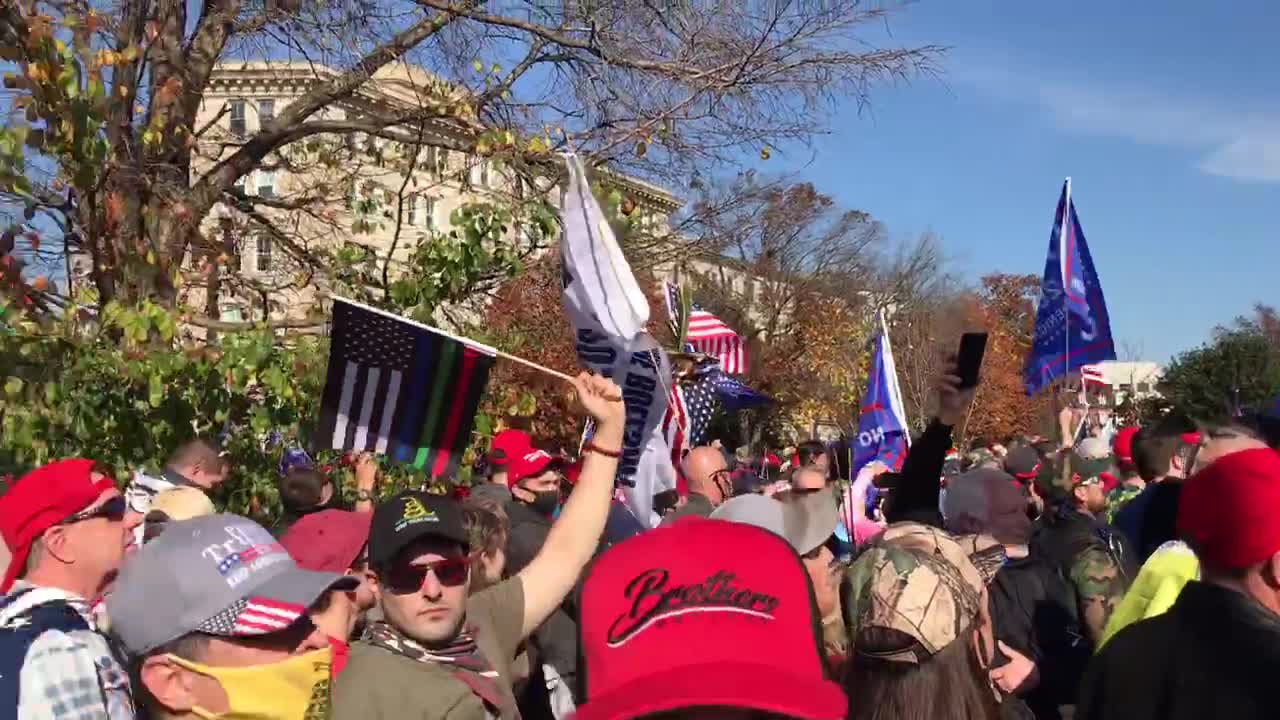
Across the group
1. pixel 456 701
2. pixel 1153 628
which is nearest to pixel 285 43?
pixel 456 701

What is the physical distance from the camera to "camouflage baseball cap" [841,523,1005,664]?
2.82 meters

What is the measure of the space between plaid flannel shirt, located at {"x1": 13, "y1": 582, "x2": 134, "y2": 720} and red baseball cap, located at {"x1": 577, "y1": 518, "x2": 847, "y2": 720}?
5.70ft

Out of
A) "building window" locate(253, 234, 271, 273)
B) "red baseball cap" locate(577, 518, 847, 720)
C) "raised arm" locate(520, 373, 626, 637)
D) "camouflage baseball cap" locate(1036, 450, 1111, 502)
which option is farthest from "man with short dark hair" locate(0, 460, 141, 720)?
"building window" locate(253, 234, 271, 273)

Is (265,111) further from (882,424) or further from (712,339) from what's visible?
(882,424)

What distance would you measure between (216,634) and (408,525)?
835mm

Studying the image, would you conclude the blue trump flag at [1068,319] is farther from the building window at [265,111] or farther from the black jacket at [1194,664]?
the black jacket at [1194,664]

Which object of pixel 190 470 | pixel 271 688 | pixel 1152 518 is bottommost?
pixel 190 470

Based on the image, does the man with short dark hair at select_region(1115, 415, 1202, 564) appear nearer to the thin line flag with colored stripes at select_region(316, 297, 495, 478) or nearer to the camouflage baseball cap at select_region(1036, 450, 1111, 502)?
the camouflage baseball cap at select_region(1036, 450, 1111, 502)

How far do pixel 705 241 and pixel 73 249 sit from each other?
14.5 ft

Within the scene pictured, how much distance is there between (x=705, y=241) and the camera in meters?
10.2

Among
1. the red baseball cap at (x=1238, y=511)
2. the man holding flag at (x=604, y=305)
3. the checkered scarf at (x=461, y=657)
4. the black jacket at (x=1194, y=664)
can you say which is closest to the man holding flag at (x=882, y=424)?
the man holding flag at (x=604, y=305)

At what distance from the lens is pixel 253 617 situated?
3.06 m

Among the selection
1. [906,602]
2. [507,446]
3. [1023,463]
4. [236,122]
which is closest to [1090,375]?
[1023,463]

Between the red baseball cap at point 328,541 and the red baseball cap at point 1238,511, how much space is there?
2.36 metres
